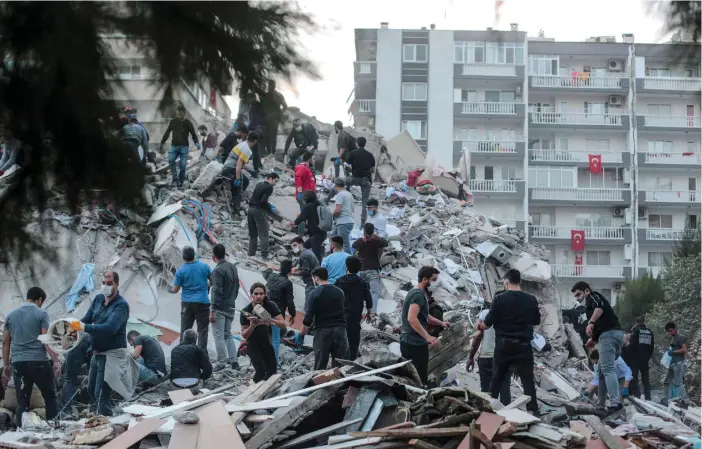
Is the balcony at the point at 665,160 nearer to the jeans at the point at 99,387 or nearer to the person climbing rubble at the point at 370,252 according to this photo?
the person climbing rubble at the point at 370,252

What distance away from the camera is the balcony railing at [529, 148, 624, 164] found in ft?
188

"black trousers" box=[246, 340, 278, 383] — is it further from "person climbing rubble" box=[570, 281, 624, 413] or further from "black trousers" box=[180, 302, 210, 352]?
"person climbing rubble" box=[570, 281, 624, 413]

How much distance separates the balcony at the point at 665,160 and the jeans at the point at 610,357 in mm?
47451

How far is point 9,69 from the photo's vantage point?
501 centimetres

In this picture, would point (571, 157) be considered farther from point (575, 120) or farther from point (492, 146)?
point (492, 146)

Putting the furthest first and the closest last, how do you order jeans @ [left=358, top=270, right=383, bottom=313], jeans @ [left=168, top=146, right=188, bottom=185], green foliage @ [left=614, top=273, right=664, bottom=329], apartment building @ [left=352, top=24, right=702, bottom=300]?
apartment building @ [left=352, top=24, right=702, bottom=300] → green foliage @ [left=614, top=273, right=664, bottom=329] → jeans @ [left=168, top=146, right=188, bottom=185] → jeans @ [left=358, top=270, right=383, bottom=313]

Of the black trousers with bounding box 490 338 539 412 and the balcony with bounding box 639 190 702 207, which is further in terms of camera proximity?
the balcony with bounding box 639 190 702 207

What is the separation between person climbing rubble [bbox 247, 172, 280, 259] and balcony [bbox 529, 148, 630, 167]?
4227 centimetres

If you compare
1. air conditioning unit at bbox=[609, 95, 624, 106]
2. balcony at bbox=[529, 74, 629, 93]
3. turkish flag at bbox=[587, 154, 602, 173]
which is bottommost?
turkish flag at bbox=[587, 154, 602, 173]

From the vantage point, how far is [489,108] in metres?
56.9

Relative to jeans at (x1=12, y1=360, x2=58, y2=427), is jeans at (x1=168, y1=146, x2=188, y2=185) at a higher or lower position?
higher

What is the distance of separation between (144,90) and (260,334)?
6806mm

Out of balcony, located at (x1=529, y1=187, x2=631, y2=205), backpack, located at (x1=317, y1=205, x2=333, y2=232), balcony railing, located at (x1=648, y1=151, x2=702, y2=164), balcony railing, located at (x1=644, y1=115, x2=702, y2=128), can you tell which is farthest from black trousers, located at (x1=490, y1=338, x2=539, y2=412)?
balcony railing, located at (x1=644, y1=115, x2=702, y2=128)

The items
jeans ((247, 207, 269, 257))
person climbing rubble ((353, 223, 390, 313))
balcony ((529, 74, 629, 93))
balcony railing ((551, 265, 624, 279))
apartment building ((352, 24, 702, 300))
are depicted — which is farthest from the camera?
balcony ((529, 74, 629, 93))
